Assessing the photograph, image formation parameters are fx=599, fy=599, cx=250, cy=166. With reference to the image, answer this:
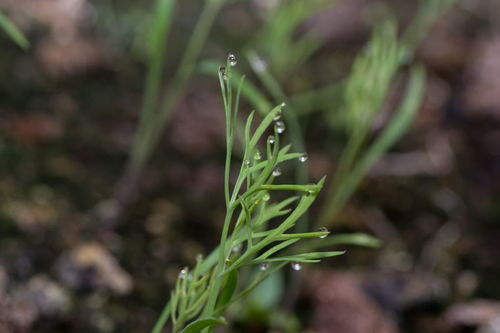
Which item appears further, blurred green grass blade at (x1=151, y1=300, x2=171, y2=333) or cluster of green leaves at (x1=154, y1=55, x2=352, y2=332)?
blurred green grass blade at (x1=151, y1=300, x2=171, y2=333)

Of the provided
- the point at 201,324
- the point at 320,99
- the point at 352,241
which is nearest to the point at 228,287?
the point at 201,324

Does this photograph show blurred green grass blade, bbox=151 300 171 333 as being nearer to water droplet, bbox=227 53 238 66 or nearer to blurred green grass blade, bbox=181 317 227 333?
blurred green grass blade, bbox=181 317 227 333

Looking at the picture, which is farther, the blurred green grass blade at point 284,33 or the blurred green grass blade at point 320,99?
the blurred green grass blade at point 320,99

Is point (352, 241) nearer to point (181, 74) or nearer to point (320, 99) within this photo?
point (181, 74)

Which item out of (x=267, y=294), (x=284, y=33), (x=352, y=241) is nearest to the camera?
(x=352, y=241)

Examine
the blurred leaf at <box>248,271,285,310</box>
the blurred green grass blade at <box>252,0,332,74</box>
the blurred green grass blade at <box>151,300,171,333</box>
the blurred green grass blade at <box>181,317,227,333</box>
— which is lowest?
the blurred green grass blade at <box>181,317,227,333</box>

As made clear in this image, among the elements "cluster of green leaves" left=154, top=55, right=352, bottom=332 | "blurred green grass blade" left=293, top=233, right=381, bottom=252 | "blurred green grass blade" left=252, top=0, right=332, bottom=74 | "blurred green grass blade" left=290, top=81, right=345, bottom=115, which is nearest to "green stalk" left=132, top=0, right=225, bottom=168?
"blurred green grass blade" left=252, top=0, right=332, bottom=74

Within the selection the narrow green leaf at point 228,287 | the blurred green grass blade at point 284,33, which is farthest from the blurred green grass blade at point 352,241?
the blurred green grass blade at point 284,33

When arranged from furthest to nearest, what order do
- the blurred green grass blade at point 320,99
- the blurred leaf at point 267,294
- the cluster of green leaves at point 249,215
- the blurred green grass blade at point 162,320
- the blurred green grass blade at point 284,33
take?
1. the blurred green grass blade at point 320,99
2. the blurred green grass blade at point 284,33
3. the blurred leaf at point 267,294
4. the blurred green grass blade at point 162,320
5. the cluster of green leaves at point 249,215

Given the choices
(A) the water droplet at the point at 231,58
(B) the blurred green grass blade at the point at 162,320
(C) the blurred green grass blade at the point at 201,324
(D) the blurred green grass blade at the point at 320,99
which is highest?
(D) the blurred green grass blade at the point at 320,99

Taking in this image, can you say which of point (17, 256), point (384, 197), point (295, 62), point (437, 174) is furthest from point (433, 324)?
point (295, 62)

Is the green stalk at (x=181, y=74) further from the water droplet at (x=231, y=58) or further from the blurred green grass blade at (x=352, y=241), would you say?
the water droplet at (x=231, y=58)
